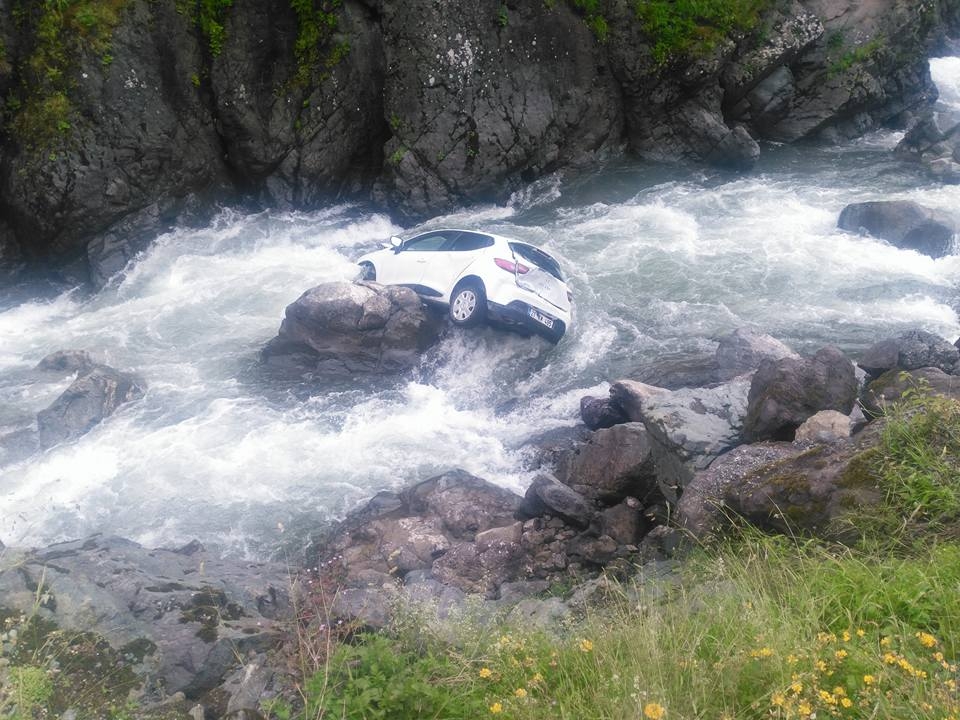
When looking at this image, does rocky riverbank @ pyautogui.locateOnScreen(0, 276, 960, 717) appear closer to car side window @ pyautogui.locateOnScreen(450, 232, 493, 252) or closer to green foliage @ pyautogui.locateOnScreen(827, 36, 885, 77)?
car side window @ pyautogui.locateOnScreen(450, 232, 493, 252)

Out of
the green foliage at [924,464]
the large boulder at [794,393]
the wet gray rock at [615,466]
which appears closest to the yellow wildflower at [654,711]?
the green foliage at [924,464]

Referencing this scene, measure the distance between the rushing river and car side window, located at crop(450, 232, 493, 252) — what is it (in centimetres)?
133

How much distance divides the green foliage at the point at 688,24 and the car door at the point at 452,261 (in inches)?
426

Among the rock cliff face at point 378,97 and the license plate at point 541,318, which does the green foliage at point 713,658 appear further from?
the rock cliff face at point 378,97

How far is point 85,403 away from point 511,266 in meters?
6.34

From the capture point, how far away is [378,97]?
18391mm

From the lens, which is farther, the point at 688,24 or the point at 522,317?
the point at 688,24

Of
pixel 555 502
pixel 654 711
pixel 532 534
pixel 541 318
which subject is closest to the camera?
pixel 654 711

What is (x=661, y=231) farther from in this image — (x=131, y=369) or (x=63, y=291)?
(x=63, y=291)

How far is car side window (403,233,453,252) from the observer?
503 inches

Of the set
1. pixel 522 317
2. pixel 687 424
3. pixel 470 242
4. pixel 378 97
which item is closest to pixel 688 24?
pixel 378 97

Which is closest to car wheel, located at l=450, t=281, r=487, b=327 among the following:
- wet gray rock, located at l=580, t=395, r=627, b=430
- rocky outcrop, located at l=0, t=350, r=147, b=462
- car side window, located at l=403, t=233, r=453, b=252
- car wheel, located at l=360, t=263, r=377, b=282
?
car side window, located at l=403, t=233, r=453, b=252

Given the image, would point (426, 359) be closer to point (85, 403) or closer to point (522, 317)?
point (522, 317)

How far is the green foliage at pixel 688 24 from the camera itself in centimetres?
2014
